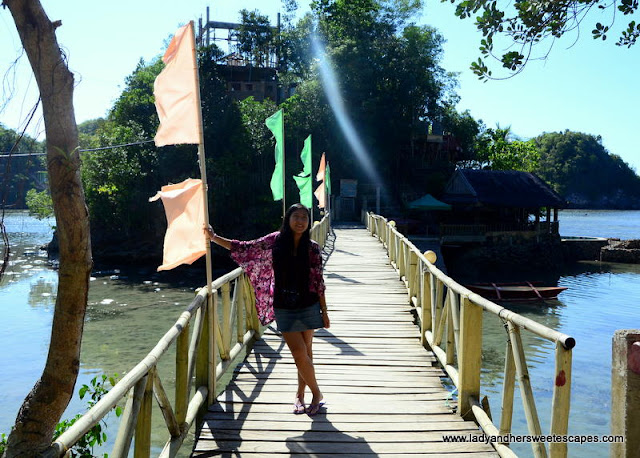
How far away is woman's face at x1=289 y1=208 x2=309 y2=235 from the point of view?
4.33 m

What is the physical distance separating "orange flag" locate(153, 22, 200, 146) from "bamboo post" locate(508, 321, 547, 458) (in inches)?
108

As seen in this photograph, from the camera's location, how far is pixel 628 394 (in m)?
2.43

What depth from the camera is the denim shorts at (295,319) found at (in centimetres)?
440

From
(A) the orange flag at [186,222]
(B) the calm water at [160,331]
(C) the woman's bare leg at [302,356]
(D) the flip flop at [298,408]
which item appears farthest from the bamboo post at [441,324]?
(B) the calm water at [160,331]

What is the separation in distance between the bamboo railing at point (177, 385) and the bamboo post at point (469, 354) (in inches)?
79.7

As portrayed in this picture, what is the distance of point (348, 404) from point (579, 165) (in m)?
117

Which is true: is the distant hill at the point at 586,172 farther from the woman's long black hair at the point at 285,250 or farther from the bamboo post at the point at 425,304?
the woman's long black hair at the point at 285,250

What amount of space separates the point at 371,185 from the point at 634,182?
103070mm

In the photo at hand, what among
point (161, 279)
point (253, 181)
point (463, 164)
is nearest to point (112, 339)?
point (161, 279)

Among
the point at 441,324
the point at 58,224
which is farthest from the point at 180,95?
the point at 441,324

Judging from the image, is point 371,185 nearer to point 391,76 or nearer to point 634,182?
point 391,76

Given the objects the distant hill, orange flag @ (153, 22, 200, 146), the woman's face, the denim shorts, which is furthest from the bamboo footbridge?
the distant hill

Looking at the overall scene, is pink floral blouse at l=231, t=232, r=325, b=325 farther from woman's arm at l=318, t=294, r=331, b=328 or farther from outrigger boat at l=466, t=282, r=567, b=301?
outrigger boat at l=466, t=282, r=567, b=301

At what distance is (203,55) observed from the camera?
3428 centimetres
